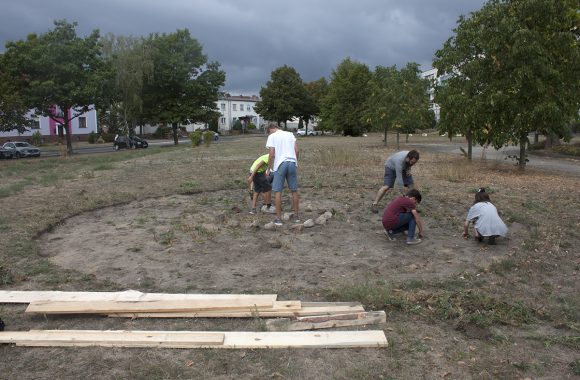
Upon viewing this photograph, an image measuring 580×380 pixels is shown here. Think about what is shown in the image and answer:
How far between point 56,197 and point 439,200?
8.08 metres

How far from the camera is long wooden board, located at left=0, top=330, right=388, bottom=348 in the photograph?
3.53 m

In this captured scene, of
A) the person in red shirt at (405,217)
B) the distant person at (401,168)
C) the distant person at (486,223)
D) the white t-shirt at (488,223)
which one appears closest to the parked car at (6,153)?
the distant person at (401,168)

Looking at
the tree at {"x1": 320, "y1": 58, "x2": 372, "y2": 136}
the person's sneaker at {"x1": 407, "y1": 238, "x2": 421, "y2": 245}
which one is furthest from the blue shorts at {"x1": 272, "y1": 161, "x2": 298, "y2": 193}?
the tree at {"x1": 320, "y1": 58, "x2": 372, "y2": 136}

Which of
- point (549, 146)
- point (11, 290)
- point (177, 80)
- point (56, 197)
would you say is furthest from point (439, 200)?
point (177, 80)

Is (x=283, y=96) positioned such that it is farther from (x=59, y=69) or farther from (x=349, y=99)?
(x=59, y=69)

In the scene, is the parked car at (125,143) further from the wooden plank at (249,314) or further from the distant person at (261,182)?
the wooden plank at (249,314)

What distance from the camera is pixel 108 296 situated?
172 inches

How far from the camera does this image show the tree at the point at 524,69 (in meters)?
13.4

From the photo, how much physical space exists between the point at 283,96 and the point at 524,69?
57.4 meters

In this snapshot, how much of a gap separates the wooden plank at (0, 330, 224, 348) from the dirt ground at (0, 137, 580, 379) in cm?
7

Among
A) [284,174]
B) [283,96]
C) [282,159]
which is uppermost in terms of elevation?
[283,96]

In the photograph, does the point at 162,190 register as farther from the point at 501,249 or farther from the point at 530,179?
the point at 530,179

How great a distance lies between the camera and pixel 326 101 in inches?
2379

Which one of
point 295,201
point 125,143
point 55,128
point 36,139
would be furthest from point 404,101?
point 55,128
